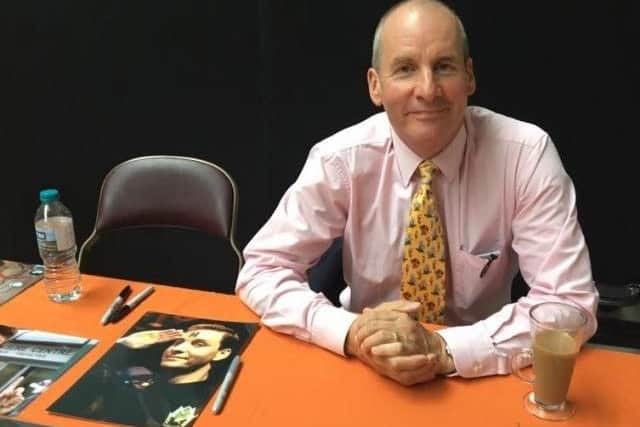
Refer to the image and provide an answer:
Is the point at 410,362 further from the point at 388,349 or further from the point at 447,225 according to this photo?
the point at 447,225

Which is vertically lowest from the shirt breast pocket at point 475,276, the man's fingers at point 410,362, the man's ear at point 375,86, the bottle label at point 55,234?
the shirt breast pocket at point 475,276

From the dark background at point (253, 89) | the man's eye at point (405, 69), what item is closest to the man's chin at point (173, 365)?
the man's eye at point (405, 69)

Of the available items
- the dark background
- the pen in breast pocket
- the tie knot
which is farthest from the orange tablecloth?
the dark background

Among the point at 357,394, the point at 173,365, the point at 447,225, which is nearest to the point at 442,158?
the point at 447,225

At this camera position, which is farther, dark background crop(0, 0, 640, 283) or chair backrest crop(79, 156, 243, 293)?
dark background crop(0, 0, 640, 283)

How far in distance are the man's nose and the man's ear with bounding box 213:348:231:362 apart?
69 centimetres

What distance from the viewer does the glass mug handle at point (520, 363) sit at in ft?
3.76

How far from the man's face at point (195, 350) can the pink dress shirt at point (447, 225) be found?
0.41ft

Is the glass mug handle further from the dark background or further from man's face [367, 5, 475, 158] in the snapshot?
the dark background

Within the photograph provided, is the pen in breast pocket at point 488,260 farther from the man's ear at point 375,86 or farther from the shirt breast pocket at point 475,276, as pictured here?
the man's ear at point 375,86

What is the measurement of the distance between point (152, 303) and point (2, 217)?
2.03 metres

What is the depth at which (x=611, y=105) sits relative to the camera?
89.7 inches

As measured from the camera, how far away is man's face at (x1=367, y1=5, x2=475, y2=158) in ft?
4.59

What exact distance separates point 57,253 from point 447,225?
922 millimetres
